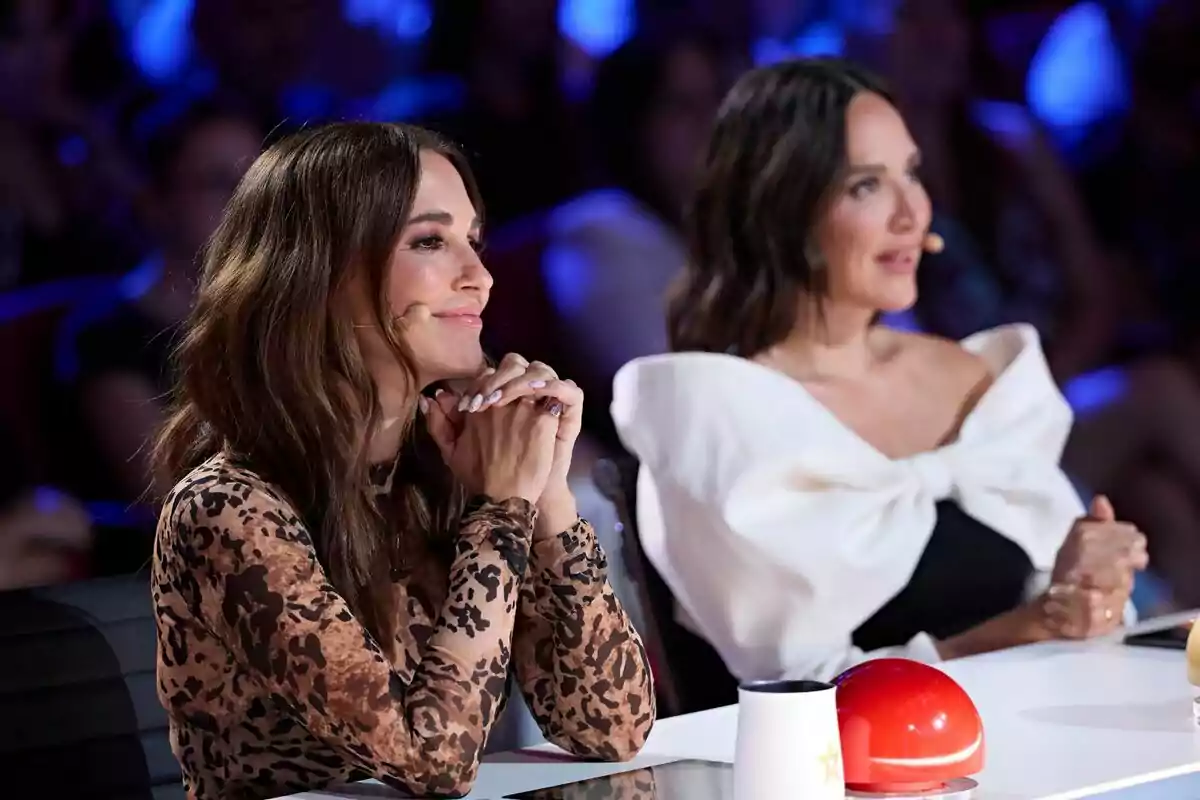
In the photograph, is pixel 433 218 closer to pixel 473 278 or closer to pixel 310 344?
pixel 473 278

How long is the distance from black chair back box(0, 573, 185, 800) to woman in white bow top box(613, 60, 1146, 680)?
0.91m

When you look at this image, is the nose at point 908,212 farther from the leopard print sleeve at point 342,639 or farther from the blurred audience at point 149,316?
the leopard print sleeve at point 342,639

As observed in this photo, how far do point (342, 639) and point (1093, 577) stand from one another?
1385 mm

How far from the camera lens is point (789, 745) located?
4.92 ft

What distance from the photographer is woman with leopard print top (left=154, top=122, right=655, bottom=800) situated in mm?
1800

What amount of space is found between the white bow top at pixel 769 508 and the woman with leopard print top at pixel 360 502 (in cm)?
75

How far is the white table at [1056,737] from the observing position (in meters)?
1.69

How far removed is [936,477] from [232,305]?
1411 millimetres

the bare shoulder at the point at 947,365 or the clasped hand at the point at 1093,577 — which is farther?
the bare shoulder at the point at 947,365

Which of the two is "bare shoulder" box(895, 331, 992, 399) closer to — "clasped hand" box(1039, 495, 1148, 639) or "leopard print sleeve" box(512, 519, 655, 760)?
"clasped hand" box(1039, 495, 1148, 639)

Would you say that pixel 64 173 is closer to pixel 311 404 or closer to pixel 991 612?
pixel 311 404

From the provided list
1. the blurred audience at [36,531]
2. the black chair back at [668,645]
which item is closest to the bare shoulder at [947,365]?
the black chair back at [668,645]

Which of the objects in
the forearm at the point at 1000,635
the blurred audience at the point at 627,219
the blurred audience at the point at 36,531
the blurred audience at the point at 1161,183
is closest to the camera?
the forearm at the point at 1000,635

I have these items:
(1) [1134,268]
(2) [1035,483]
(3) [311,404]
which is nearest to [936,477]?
(2) [1035,483]
